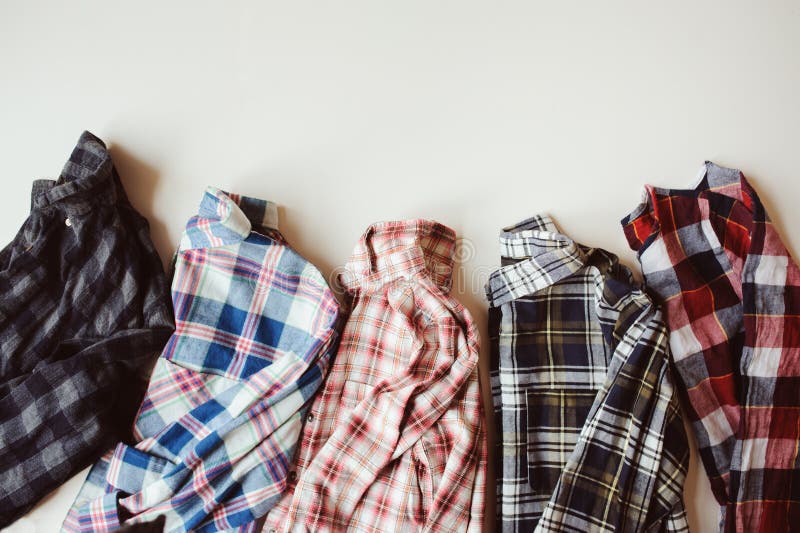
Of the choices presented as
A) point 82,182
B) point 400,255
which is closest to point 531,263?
point 400,255

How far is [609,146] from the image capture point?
1.18 metres

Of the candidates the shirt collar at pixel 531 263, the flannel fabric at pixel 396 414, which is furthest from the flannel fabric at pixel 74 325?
the shirt collar at pixel 531 263

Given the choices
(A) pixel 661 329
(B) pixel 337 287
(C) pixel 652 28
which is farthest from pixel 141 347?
(C) pixel 652 28

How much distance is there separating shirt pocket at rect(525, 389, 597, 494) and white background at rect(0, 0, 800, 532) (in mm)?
228

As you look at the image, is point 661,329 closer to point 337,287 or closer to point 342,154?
point 337,287

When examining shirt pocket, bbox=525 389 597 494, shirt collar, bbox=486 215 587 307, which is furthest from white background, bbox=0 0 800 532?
shirt pocket, bbox=525 389 597 494

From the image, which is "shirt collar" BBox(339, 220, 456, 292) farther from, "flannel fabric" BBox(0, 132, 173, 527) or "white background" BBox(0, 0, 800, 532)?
"flannel fabric" BBox(0, 132, 173, 527)

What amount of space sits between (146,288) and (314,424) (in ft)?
1.61

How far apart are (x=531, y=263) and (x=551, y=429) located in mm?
346

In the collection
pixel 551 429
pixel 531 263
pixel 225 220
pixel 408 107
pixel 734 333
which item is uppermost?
pixel 408 107

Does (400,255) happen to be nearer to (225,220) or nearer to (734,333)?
(225,220)

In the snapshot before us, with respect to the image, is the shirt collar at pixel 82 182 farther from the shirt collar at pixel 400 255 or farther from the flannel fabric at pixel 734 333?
the flannel fabric at pixel 734 333

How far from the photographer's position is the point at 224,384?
1082 millimetres

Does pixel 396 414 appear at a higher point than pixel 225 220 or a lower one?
lower
